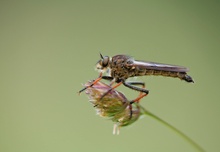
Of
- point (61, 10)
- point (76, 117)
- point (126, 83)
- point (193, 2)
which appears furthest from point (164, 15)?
point (126, 83)

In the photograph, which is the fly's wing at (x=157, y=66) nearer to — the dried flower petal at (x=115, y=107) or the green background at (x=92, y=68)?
the dried flower petal at (x=115, y=107)

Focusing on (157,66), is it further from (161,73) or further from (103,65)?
(103,65)

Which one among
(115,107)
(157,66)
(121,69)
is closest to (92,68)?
(121,69)

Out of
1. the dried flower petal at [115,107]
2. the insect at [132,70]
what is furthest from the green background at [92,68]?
the dried flower petal at [115,107]

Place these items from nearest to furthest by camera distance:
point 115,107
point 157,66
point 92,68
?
point 115,107, point 157,66, point 92,68

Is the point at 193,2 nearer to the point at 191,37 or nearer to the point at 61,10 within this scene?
the point at 191,37

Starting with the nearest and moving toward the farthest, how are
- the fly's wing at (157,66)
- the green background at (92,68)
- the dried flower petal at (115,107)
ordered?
1. the dried flower petal at (115,107)
2. the fly's wing at (157,66)
3. the green background at (92,68)

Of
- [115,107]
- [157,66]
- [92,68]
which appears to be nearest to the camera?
[115,107]
